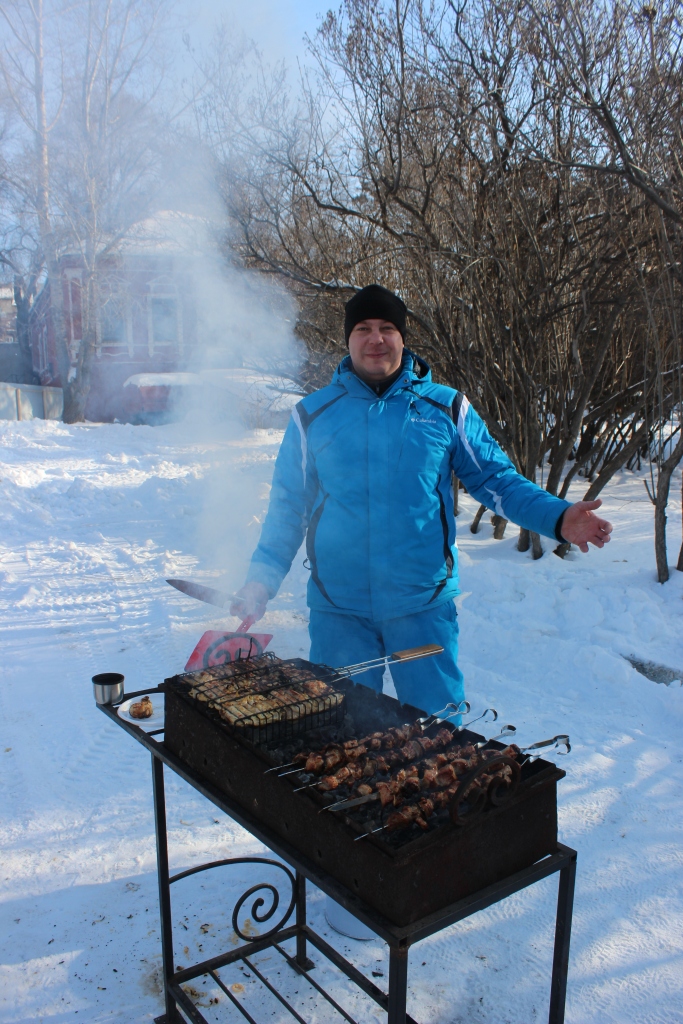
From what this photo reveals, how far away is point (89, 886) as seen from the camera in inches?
113

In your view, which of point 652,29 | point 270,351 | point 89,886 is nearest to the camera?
point 89,886

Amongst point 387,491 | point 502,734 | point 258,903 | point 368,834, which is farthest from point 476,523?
point 368,834

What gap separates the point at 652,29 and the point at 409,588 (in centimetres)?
450

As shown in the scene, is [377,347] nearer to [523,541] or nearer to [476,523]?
[523,541]

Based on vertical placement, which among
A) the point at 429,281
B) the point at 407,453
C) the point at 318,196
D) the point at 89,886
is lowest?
the point at 89,886

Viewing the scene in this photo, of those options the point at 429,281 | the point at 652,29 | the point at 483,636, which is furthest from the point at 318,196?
the point at 483,636

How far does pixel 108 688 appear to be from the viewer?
2.28 m

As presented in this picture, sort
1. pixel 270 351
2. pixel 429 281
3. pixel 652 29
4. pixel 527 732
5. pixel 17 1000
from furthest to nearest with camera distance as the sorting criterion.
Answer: pixel 270 351 < pixel 429 281 < pixel 652 29 < pixel 527 732 < pixel 17 1000

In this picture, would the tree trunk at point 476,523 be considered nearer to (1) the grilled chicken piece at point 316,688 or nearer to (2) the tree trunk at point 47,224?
(1) the grilled chicken piece at point 316,688

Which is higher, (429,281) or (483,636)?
(429,281)

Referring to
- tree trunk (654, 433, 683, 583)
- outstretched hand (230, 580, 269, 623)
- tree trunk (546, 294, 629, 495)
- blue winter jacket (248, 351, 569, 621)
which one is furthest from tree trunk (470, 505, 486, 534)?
outstretched hand (230, 580, 269, 623)

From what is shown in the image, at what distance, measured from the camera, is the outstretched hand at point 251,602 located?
8.18 feet

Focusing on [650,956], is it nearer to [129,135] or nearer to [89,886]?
[89,886]

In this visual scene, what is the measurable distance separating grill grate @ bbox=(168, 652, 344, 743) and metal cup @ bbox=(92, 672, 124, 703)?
0.22 metres
